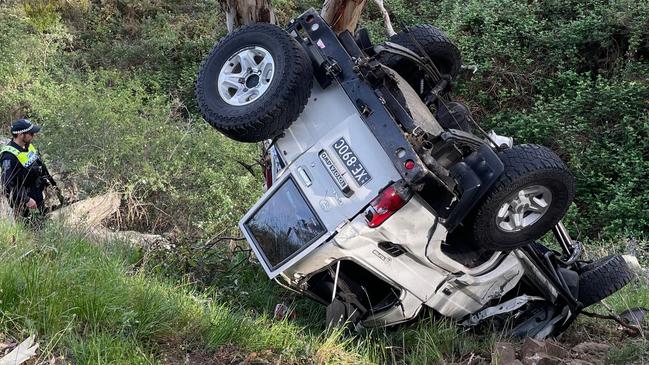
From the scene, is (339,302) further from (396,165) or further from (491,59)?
(491,59)

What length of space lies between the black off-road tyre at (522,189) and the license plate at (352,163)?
27.4 inches

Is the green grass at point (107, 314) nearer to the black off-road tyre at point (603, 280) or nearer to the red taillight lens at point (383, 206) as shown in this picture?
the red taillight lens at point (383, 206)

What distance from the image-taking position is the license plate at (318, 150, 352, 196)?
372 centimetres

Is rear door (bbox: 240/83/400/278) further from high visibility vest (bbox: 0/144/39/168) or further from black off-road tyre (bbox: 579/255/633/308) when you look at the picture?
high visibility vest (bbox: 0/144/39/168)

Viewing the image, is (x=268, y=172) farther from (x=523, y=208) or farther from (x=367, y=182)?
(x=523, y=208)

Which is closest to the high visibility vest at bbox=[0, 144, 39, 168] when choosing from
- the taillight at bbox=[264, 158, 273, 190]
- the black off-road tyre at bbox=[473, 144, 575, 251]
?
the taillight at bbox=[264, 158, 273, 190]

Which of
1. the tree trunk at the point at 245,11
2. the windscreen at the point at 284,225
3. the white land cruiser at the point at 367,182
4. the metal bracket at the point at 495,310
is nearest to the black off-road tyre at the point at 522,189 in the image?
the white land cruiser at the point at 367,182

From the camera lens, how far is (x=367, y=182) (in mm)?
3689

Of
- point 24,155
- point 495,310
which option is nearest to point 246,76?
point 495,310

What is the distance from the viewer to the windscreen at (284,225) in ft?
12.6

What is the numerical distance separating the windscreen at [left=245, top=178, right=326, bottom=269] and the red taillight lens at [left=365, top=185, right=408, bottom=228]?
1.01ft

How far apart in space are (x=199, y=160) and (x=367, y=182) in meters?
4.92

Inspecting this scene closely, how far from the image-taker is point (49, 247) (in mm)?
3689

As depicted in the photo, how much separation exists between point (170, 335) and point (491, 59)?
31.4 feet
